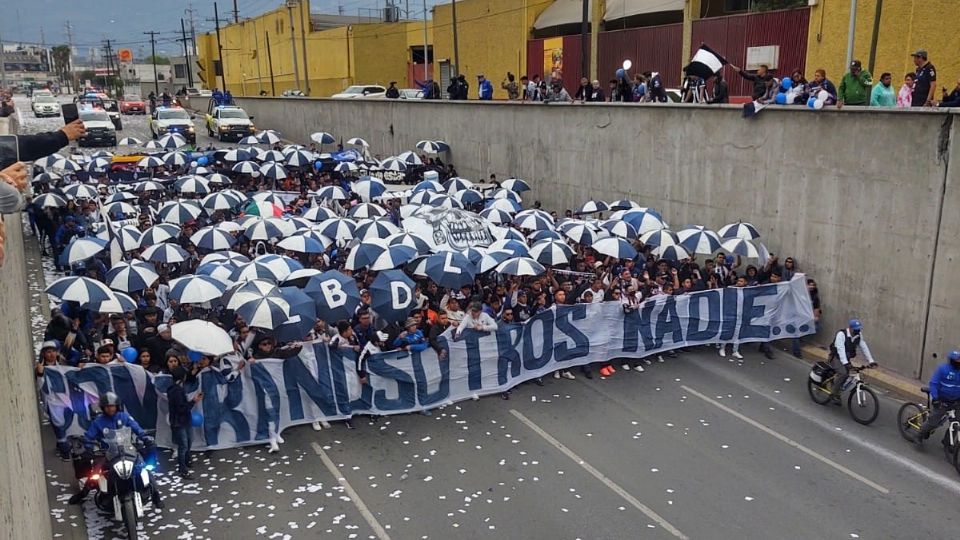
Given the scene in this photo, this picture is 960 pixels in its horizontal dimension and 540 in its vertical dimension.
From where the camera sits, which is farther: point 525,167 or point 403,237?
point 525,167

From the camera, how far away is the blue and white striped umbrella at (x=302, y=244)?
15.9 meters

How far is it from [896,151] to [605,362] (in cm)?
677

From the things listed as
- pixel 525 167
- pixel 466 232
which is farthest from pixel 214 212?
pixel 525 167

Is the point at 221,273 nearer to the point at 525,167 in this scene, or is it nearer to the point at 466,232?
the point at 466,232

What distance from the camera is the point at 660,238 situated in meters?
→ 16.7

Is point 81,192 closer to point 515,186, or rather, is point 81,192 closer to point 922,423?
point 515,186

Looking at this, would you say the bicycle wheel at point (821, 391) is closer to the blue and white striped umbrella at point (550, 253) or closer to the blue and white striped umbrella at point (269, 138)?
the blue and white striped umbrella at point (550, 253)

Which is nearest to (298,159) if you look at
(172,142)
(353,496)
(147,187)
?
(172,142)

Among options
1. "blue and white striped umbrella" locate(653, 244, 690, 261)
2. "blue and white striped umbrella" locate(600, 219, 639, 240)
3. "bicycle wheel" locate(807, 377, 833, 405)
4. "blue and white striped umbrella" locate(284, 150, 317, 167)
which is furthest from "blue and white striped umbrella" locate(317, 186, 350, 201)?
"bicycle wheel" locate(807, 377, 833, 405)

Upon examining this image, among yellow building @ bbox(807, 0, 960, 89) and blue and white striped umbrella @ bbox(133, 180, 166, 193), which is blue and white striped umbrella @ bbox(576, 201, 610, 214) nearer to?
yellow building @ bbox(807, 0, 960, 89)

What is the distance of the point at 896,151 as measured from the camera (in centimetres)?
1454

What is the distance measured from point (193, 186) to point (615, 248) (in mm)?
13436

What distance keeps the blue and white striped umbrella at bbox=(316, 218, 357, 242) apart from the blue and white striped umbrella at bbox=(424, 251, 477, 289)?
3.75 metres

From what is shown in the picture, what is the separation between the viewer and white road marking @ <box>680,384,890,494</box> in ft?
34.9
